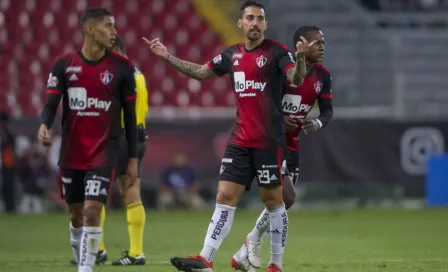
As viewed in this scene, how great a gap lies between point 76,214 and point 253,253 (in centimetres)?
194

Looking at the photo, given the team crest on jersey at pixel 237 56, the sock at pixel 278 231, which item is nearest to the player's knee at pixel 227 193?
the sock at pixel 278 231

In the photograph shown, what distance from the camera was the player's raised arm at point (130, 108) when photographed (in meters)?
8.80

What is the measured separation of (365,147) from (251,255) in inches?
479

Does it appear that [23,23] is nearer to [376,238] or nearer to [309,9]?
[309,9]

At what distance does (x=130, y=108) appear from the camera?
884cm

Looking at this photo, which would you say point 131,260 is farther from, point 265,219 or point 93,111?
point 93,111

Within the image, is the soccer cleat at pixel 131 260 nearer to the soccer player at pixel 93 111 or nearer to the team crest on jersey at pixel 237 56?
the soccer player at pixel 93 111

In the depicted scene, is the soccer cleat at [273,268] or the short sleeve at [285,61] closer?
the short sleeve at [285,61]

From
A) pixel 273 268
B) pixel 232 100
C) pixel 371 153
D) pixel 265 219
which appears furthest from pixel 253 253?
pixel 232 100

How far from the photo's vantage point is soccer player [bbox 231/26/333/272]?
1024 centimetres

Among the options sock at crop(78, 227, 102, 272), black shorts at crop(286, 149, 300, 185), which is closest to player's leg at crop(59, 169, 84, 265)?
sock at crop(78, 227, 102, 272)

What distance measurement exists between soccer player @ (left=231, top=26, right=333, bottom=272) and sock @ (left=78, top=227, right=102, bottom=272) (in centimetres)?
201

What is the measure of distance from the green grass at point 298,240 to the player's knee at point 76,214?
1.28 meters

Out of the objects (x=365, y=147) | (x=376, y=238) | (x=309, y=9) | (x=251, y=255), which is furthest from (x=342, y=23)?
(x=251, y=255)
